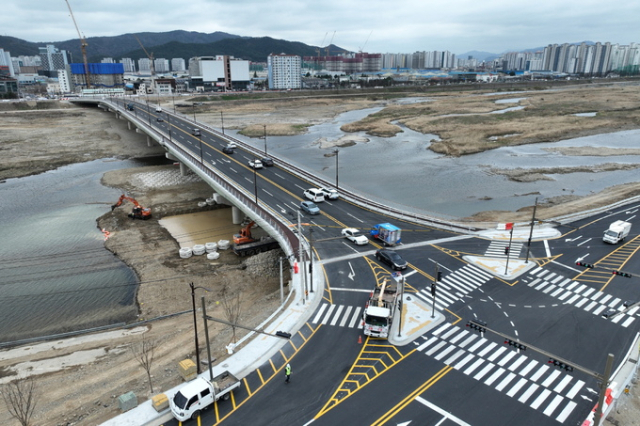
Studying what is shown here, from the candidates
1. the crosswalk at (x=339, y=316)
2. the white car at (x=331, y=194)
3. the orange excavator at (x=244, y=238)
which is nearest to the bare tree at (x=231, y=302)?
the crosswalk at (x=339, y=316)

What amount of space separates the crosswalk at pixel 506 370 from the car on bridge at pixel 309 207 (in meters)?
25.2

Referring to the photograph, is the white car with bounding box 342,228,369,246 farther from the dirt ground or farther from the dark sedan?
the dirt ground

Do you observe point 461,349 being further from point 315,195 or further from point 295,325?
point 315,195

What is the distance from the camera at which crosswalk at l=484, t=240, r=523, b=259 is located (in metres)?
41.0

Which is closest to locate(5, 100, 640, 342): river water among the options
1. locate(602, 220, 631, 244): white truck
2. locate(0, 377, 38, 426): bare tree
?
locate(0, 377, 38, 426): bare tree

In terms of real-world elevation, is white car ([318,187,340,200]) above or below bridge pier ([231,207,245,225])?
above

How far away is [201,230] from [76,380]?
32647 mm

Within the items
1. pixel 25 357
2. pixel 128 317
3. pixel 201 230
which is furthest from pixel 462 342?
pixel 201 230

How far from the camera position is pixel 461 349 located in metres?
27.0

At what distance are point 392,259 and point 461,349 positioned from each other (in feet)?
39.9

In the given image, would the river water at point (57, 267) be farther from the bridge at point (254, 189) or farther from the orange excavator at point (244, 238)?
the bridge at point (254, 189)

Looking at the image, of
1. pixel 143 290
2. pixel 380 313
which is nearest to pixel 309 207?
pixel 143 290

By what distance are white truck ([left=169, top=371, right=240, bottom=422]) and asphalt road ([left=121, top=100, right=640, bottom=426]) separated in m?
0.69

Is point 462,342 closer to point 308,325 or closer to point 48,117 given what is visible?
point 308,325
